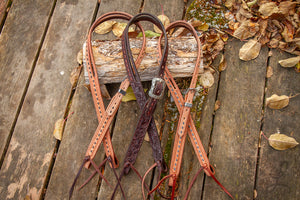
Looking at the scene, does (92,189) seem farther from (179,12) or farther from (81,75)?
(179,12)

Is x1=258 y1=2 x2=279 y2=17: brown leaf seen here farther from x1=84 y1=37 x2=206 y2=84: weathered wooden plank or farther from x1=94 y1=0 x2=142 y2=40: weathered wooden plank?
x1=94 y1=0 x2=142 y2=40: weathered wooden plank

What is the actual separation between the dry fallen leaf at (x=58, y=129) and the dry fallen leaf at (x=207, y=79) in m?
1.14

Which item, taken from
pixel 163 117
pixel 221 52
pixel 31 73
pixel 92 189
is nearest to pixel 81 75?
pixel 31 73

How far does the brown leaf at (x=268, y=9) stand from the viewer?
1.84 metres

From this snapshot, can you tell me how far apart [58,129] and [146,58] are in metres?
0.86

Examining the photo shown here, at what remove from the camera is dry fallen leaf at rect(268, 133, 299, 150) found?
5.40 feet

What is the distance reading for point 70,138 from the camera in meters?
1.74

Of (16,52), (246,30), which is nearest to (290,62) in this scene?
(246,30)

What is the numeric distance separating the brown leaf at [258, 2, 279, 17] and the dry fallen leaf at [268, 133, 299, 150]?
969 mm

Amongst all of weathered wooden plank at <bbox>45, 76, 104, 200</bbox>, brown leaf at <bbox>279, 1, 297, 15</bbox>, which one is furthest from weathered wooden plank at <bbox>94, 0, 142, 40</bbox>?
brown leaf at <bbox>279, 1, 297, 15</bbox>

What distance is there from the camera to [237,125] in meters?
1.73

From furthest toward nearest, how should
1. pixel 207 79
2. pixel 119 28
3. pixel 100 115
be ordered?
pixel 119 28 < pixel 207 79 < pixel 100 115

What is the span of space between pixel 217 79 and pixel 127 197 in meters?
1.12

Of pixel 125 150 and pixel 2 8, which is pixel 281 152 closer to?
pixel 125 150
